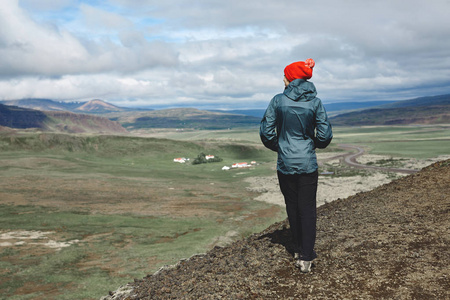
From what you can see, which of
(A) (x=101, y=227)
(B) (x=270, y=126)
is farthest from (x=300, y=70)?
(A) (x=101, y=227)

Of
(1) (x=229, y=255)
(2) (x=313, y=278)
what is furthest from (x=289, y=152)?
(1) (x=229, y=255)

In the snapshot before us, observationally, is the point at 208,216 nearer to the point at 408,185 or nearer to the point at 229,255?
the point at 408,185

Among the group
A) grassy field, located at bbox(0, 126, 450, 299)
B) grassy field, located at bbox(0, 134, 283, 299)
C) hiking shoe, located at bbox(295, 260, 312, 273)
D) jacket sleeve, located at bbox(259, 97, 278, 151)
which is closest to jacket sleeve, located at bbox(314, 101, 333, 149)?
jacket sleeve, located at bbox(259, 97, 278, 151)

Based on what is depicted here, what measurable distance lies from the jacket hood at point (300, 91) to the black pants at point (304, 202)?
1583mm

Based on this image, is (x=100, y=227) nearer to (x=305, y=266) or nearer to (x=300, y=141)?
(x=305, y=266)

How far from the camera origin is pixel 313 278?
21.3 ft

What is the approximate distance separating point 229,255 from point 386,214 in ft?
17.5

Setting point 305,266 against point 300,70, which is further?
point 300,70

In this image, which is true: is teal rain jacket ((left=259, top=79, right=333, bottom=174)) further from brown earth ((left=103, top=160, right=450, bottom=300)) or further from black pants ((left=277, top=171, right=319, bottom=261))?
brown earth ((left=103, top=160, right=450, bottom=300))

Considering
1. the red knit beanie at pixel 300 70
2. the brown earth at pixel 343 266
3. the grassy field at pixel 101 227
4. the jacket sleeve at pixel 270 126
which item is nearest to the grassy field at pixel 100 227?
the grassy field at pixel 101 227

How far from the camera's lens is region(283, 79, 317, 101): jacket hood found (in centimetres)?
683

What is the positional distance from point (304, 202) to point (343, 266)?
153cm

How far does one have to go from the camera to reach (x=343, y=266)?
6.81m

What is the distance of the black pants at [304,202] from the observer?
678 centimetres
